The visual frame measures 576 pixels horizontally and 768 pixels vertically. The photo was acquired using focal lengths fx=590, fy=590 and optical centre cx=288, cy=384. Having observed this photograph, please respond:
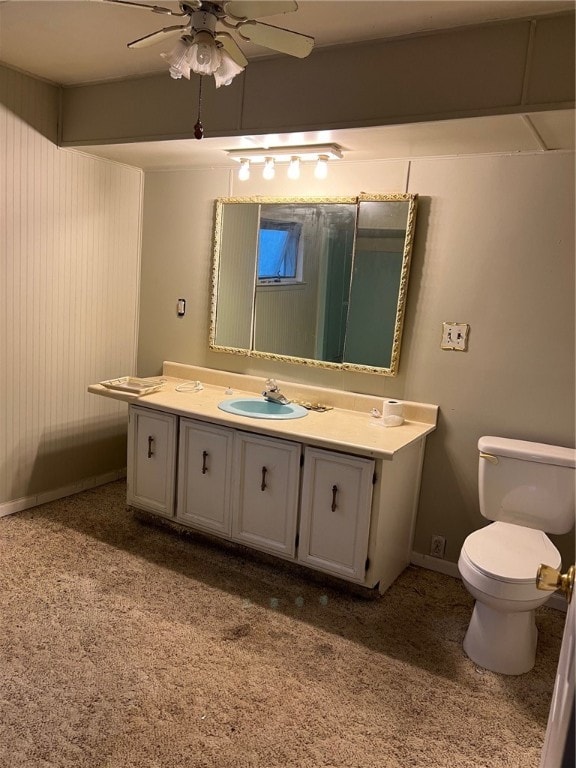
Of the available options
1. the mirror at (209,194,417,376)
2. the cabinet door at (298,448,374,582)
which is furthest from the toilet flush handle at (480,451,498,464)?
the mirror at (209,194,417,376)

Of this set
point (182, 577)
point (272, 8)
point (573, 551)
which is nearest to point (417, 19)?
point (272, 8)

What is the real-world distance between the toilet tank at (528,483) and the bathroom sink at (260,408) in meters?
0.90

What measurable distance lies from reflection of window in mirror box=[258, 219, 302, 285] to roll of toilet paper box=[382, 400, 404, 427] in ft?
2.76

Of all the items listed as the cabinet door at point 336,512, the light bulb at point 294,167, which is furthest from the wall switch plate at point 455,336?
the light bulb at point 294,167

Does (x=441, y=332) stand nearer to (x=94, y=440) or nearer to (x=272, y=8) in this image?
(x=272, y=8)

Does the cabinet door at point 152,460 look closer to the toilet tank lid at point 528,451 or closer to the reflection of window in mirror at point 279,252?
the reflection of window in mirror at point 279,252

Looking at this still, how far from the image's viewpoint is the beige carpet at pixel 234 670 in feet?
5.87

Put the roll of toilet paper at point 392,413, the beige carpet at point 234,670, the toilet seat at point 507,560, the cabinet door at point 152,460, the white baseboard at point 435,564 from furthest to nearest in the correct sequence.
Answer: the cabinet door at point 152,460
the white baseboard at point 435,564
the roll of toilet paper at point 392,413
the toilet seat at point 507,560
the beige carpet at point 234,670

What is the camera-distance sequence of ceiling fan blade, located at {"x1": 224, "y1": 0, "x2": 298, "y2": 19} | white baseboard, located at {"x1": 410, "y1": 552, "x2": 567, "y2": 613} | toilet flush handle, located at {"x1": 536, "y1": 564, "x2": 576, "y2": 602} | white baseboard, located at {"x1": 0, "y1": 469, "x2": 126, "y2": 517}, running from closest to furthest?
1. toilet flush handle, located at {"x1": 536, "y1": 564, "x2": 576, "y2": 602}
2. ceiling fan blade, located at {"x1": 224, "y1": 0, "x2": 298, "y2": 19}
3. white baseboard, located at {"x1": 410, "y1": 552, "x2": 567, "y2": 613}
4. white baseboard, located at {"x1": 0, "y1": 469, "x2": 126, "y2": 517}

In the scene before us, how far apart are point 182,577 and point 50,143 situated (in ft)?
7.76

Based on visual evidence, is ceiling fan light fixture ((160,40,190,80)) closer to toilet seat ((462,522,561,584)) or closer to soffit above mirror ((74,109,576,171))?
soffit above mirror ((74,109,576,171))

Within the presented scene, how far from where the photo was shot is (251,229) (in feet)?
10.8

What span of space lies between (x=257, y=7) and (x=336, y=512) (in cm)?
190

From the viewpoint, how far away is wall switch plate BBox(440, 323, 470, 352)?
2758 mm
